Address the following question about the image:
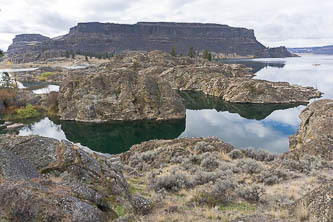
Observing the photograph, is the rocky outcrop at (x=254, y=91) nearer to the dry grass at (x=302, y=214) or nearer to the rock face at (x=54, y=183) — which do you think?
the dry grass at (x=302, y=214)

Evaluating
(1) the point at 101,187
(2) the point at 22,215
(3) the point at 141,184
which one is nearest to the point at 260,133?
(3) the point at 141,184

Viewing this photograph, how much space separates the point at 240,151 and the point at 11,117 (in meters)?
49.3

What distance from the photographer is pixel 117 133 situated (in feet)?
140

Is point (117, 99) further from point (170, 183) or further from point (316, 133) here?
point (170, 183)

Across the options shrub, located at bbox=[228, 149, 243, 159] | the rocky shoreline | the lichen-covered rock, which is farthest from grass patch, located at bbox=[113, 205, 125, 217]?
shrub, located at bbox=[228, 149, 243, 159]

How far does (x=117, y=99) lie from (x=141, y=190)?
41611mm

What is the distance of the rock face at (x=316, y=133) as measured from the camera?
1702cm

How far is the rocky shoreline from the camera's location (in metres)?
6.18

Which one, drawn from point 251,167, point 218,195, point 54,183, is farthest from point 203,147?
point 54,183

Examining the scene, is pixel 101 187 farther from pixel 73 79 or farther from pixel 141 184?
pixel 73 79

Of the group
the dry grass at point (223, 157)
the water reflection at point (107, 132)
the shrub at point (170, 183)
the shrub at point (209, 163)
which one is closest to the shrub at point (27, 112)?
the water reflection at point (107, 132)

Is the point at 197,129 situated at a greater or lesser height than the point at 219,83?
lesser

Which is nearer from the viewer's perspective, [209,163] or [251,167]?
[251,167]

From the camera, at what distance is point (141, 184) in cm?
1234
